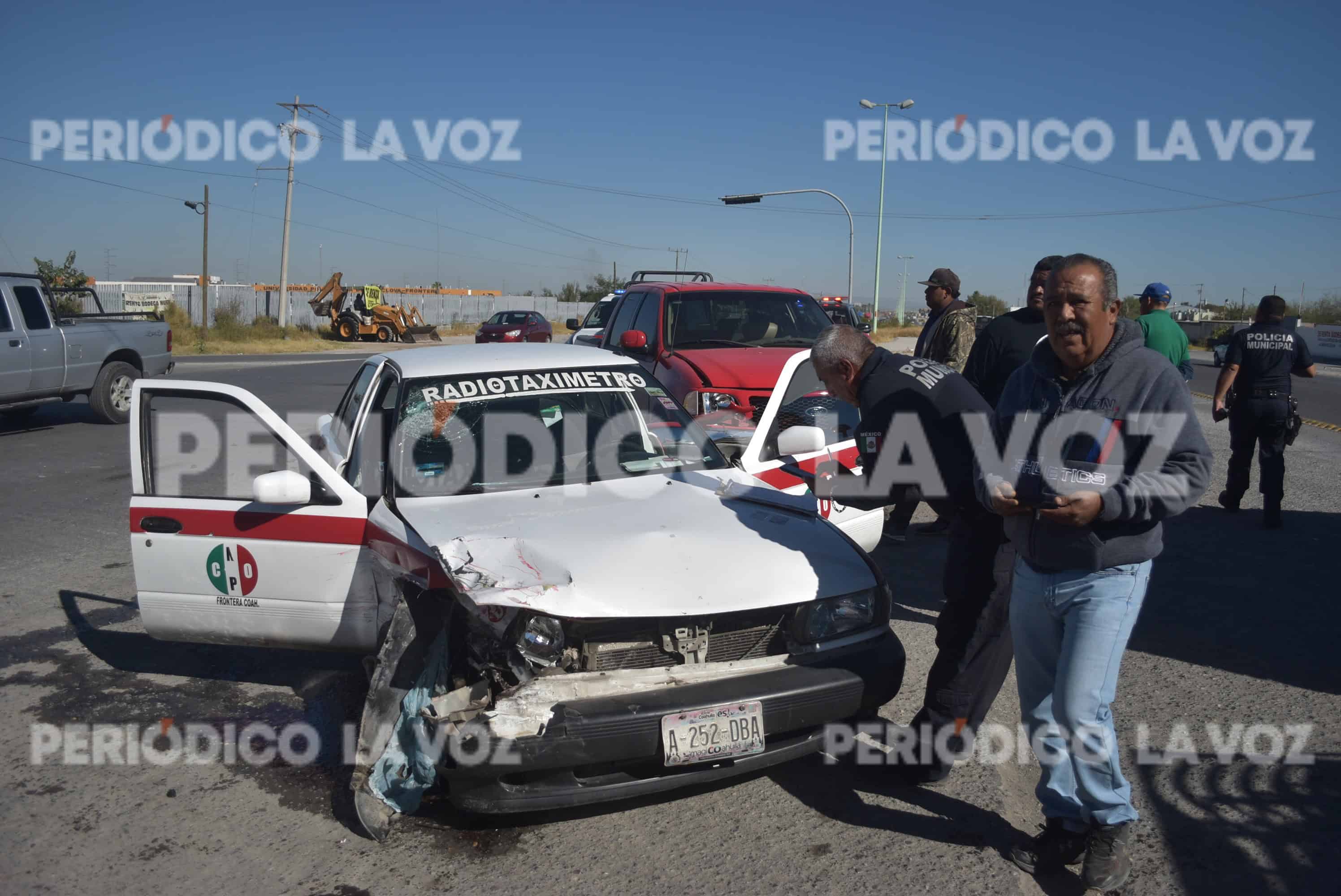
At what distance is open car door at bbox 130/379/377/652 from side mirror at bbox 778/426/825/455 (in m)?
1.89

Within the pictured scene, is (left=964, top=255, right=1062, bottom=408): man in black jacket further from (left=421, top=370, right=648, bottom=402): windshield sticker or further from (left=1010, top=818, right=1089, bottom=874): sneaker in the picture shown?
(left=1010, top=818, right=1089, bottom=874): sneaker

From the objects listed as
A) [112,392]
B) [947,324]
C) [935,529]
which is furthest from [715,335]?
[112,392]

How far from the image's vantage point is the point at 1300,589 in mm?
5992

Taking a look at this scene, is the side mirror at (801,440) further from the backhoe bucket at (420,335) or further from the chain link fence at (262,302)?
the backhoe bucket at (420,335)

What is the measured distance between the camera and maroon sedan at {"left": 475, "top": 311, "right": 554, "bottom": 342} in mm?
34688

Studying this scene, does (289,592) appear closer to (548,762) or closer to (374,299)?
(548,762)

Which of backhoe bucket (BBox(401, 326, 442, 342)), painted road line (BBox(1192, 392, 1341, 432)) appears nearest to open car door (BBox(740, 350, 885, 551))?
painted road line (BBox(1192, 392, 1341, 432))

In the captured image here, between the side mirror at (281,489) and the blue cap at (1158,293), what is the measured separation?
6.59 m

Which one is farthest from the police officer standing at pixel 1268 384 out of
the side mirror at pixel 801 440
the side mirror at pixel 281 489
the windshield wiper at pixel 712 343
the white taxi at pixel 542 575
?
the side mirror at pixel 281 489

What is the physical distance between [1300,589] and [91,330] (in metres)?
14.1

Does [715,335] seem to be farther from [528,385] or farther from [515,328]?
[515,328]

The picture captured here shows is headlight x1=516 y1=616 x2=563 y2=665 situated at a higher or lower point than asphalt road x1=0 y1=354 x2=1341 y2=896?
higher

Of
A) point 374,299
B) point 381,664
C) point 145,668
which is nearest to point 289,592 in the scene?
point 381,664

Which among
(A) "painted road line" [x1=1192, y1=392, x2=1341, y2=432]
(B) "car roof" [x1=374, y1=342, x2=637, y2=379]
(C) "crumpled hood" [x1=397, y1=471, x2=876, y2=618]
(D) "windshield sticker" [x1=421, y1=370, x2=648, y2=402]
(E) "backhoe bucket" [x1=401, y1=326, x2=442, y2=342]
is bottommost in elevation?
(C) "crumpled hood" [x1=397, y1=471, x2=876, y2=618]
